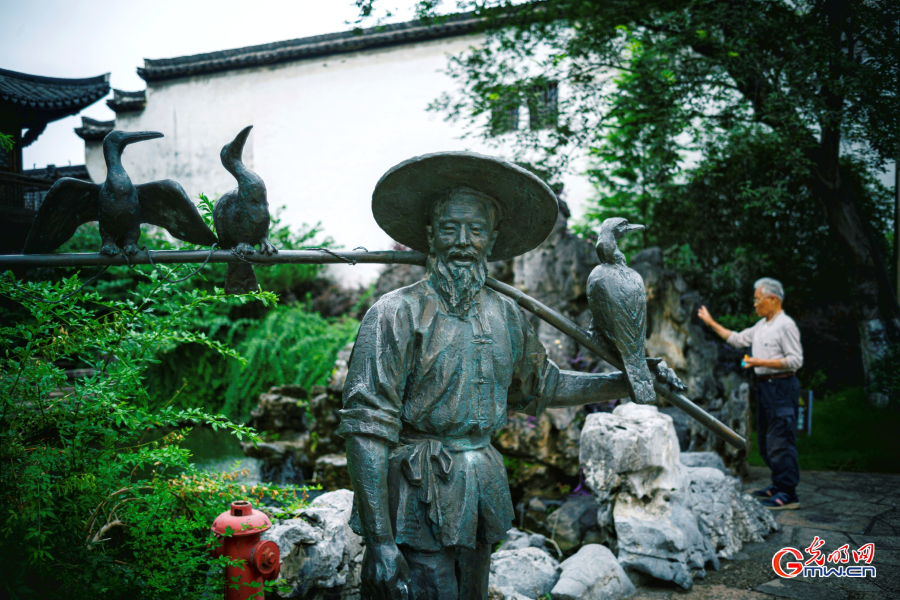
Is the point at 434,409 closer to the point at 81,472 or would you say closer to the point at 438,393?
the point at 438,393

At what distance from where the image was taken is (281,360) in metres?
9.35

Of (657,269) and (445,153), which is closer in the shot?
(445,153)

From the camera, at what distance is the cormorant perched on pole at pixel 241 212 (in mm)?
2156

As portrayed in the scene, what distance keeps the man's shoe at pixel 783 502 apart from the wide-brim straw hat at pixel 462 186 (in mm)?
4200

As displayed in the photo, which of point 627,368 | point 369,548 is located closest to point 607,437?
point 627,368

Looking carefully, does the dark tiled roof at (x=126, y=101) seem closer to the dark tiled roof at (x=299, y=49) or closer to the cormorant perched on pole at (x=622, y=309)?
the dark tiled roof at (x=299, y=49)

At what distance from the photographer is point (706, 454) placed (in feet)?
18.2

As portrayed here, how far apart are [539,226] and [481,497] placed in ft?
3.46

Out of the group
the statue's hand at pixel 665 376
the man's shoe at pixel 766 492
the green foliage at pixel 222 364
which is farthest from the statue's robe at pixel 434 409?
the green foliage at pixel 222 364

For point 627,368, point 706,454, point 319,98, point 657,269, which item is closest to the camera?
point 627,368

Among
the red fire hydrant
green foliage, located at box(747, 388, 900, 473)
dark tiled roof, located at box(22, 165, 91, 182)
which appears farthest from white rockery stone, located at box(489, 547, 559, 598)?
dark tiled roof, located at box(22, 165, 91, 182)

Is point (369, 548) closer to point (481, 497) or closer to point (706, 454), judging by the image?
point (481, 497)

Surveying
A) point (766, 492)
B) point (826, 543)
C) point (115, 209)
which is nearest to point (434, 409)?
point (115, 209)

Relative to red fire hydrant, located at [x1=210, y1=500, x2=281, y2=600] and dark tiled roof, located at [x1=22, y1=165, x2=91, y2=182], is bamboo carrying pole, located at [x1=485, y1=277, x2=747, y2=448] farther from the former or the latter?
dark tiled roof, located at [x1=22, y1=165, x2=91, y2=182]
